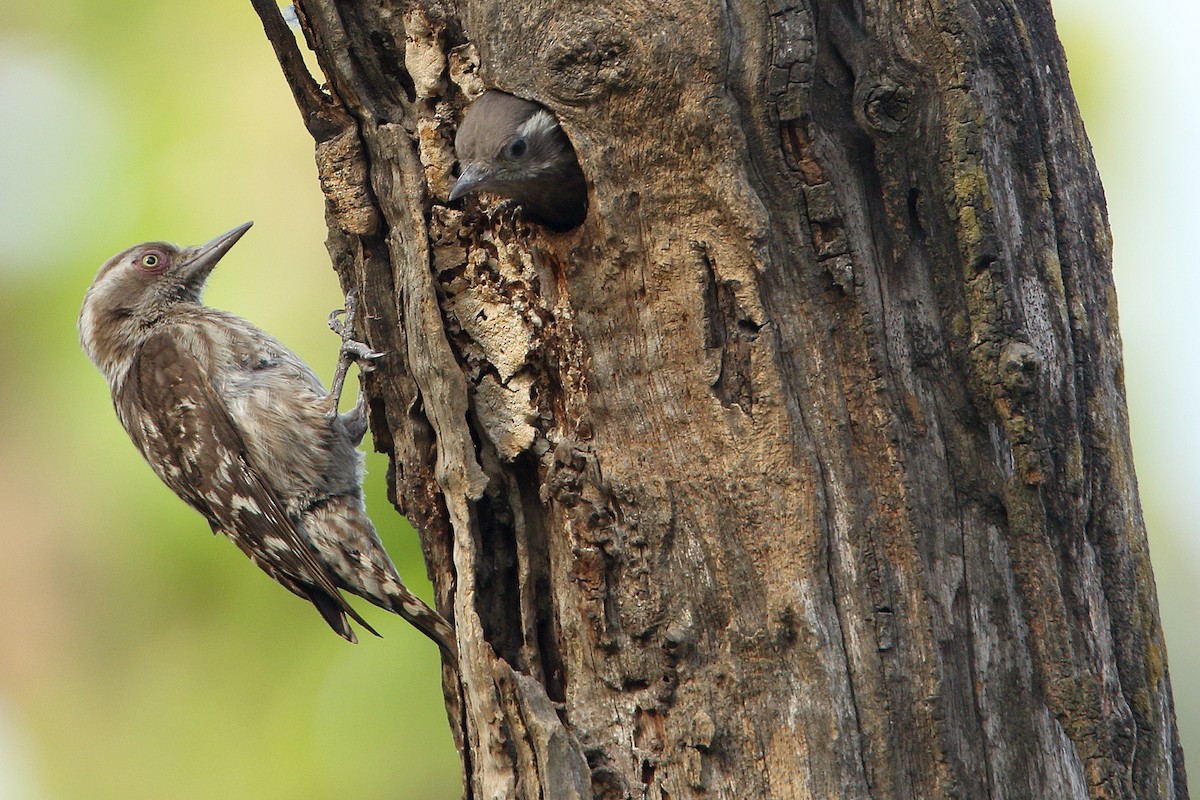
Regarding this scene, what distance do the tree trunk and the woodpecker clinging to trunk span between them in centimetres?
14

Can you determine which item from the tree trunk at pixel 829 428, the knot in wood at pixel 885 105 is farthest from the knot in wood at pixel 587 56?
the knot in wood at pixel 885 105

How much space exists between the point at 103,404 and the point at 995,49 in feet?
16.6

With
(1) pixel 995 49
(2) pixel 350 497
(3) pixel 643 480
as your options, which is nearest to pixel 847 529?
(3) pixel 643 480

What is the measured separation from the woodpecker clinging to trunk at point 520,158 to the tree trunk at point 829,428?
0.14m

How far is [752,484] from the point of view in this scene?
2342mm

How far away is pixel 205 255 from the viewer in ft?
16.3

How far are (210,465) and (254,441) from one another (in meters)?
0.22

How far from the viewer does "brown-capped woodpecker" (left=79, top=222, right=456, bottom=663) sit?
4.41 meters

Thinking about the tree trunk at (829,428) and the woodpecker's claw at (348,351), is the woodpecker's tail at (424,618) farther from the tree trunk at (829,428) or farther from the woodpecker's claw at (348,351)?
the woodpecker's claw at (348,351)

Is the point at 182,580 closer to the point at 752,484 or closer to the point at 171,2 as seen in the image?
the point at 171,2

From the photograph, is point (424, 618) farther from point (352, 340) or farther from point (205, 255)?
point (205, 255)

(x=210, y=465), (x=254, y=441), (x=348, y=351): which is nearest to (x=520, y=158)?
(x=348, y=351)

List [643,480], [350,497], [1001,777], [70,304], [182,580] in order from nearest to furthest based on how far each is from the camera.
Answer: [1001,777] → [643,480] → [350,497] → [182,580] → [70,304]

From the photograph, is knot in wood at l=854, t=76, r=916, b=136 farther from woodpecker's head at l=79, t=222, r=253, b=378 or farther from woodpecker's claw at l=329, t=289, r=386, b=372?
woodpecker's head at l=79, t=222, r=253, b=378
